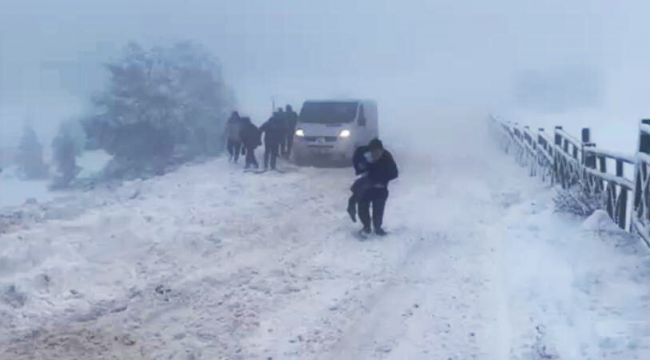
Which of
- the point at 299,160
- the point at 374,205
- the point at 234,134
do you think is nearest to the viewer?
the point at 374,205

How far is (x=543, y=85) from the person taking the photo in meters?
80.1

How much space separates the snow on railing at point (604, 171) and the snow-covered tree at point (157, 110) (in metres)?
28.7

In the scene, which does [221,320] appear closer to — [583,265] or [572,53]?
[583,265]

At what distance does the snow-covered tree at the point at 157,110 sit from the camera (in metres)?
42.6

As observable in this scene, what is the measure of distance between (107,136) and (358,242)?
120ft

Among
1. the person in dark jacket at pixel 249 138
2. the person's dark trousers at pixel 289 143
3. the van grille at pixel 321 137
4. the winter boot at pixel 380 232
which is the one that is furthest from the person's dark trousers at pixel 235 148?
the winter boot at pixel 380 232

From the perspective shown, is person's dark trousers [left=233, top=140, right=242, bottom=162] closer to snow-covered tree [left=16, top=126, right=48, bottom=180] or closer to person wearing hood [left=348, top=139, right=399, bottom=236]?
person wearing hood [left=348, top=139, right=399, bottom=236]

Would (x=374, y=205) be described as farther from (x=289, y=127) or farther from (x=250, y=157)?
(x=289, y=127)

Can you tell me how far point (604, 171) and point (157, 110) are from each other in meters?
34.8

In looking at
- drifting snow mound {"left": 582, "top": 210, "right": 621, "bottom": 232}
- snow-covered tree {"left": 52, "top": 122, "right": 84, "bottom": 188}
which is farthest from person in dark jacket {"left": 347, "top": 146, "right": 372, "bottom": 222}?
snow-covered tree {"left": 52, "top": 122, "right": 84, "bottom": 188}

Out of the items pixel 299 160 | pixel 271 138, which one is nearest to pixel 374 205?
pixel 271 138

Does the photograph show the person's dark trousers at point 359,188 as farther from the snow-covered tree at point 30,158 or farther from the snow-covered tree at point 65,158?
the snow-covered tree at point 30,158

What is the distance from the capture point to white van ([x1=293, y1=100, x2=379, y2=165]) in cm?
2081

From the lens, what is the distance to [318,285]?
8.24 m
